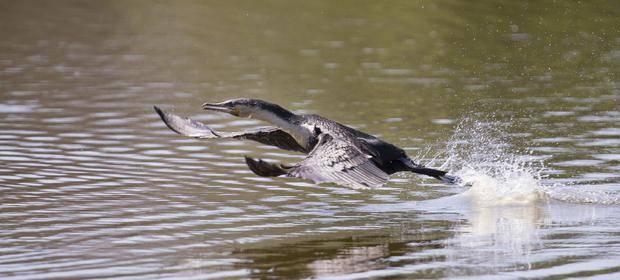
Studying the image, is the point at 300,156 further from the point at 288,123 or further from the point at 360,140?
the point at 360,140

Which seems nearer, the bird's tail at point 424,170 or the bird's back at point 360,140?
the bird's back at point 360,140

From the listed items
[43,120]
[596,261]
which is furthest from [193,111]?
[596,261]

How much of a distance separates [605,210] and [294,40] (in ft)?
46.9

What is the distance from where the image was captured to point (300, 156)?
521 inches

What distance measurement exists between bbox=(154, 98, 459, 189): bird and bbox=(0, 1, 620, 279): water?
1.70 ft

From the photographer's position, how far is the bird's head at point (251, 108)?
10.2 m

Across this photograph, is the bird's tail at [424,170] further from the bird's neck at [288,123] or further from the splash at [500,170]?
the bird's neck at [288,123]

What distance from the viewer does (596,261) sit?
8242mm

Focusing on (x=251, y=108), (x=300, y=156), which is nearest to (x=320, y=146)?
(x=251, y=108)

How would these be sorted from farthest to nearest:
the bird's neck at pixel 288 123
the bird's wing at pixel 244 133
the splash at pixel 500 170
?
the splash at pixel 500 170 → the bird's wing at pixel 244 133 → the bird's neck at pixel 288 123

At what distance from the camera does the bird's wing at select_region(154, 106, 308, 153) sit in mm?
10547

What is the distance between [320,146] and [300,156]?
12.3 feet

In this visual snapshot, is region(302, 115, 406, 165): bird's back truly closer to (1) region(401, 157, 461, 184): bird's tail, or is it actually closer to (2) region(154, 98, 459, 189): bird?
(2) region(154, 98, 459, 189): bird

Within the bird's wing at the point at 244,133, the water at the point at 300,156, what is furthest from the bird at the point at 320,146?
the water at the point at 300,156
